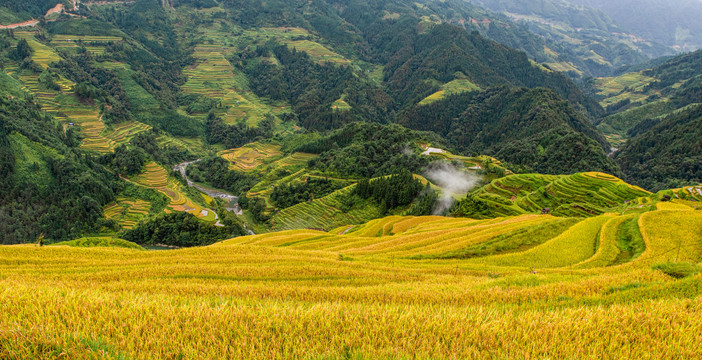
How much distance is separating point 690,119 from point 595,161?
5993cm

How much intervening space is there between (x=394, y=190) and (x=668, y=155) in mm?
99930

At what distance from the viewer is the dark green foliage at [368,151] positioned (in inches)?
3086

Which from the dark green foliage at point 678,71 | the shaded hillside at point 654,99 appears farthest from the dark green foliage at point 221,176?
the dark green foliage at point 678,71

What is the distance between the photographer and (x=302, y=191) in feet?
237

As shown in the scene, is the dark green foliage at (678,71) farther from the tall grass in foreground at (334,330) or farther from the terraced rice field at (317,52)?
the tall grass in foreground at (334,330)

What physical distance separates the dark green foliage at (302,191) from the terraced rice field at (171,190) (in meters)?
14.5

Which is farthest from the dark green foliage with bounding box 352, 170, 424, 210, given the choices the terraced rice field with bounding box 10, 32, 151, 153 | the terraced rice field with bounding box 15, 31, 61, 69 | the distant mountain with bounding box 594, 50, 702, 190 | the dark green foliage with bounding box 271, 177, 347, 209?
the terraced rice field with bounding box 15, 31, 61, 69

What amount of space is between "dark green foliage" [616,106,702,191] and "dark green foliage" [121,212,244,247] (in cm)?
11142

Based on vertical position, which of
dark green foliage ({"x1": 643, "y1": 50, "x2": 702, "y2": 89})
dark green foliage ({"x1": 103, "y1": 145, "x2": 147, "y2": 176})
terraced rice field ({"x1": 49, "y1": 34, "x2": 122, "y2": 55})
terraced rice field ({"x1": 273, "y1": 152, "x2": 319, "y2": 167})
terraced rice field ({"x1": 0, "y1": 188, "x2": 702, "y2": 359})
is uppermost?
dark green foliage ({"x1": 643, "y1": 50, "x2": 702, "y2": 89})

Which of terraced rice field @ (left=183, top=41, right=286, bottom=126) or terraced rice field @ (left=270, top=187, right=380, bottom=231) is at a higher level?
terraced rice field @ (left=270, top=187, right=380, bottom=231)

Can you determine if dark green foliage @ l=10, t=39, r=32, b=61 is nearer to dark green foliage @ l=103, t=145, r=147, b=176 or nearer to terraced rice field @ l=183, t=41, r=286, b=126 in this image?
terraced rice field @ l=183, t=41, r=286, b=126

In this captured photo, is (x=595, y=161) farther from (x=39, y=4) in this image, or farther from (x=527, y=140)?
(x=39, y=4)

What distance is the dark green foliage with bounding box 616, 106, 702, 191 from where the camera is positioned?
86625 millimetres

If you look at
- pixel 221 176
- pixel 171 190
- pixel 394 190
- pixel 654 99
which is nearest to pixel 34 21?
pixel 221 176
